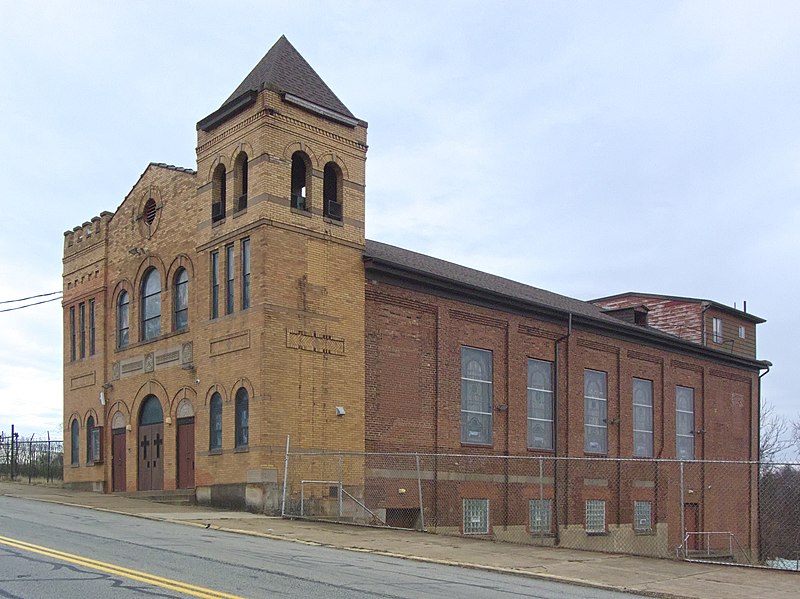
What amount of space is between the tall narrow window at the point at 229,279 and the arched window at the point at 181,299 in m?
2.38

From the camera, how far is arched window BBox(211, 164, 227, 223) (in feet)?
89.5

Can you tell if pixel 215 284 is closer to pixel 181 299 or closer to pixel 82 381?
pixel 181 299

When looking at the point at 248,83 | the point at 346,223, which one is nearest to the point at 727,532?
the point at 346,223

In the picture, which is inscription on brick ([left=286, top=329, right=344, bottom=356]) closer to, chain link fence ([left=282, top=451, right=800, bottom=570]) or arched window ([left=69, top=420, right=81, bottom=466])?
chain link fence ([left=282, top=451, right=800, bottom=570])

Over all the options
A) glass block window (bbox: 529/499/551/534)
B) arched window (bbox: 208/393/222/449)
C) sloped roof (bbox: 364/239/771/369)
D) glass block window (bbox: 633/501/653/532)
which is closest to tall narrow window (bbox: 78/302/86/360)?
arched window (bbox: 208/393/222/449)

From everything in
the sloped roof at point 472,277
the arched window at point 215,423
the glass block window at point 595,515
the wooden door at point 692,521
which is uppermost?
the sloped roof at point 472,277

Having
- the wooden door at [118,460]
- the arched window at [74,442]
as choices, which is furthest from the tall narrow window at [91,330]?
the wooden door at [118,460]

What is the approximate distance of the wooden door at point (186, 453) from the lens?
27.4m

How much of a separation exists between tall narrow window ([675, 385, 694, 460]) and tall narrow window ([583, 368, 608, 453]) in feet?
17.8

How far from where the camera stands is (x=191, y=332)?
27.7 metres

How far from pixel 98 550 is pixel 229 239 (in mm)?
13190

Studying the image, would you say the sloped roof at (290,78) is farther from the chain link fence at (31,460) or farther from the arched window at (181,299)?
the chain link fence at (31,460)

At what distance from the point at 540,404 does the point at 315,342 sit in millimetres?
11005

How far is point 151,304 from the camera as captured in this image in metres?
30.2
